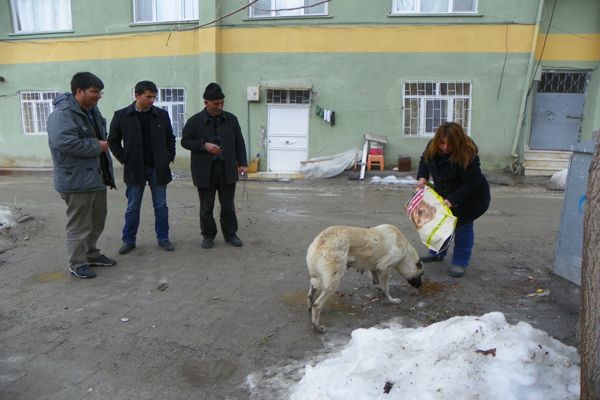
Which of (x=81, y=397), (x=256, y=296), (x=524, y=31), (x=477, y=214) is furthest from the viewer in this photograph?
(x=524, y=31)

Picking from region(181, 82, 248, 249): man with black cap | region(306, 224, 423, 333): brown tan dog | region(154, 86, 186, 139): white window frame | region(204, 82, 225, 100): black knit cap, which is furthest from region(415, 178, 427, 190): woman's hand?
region(154, 86, 186, 139): white window frame

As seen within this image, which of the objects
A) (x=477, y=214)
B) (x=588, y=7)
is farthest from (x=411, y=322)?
(x=588, y=7)

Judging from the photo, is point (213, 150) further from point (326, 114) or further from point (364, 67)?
point (364, 67)

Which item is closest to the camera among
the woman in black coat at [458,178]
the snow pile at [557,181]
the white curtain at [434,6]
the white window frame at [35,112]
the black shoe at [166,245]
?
the woman in black coat at [458,178]

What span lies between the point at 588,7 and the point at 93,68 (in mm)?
14500

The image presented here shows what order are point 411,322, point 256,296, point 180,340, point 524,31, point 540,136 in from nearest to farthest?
point 180,340 → point 411,322 → point 256,296 → point 524,31 → point 540,136

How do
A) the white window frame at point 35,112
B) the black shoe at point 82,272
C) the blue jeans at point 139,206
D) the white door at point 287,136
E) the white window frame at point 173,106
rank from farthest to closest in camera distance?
the white window frame at point 35,112, the white window frame at point 173,106, the white door at point 287,136, the blue jeans at point 139,206, the black shoe at point 82,272

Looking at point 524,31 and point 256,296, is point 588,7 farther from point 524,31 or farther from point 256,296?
point 256,296

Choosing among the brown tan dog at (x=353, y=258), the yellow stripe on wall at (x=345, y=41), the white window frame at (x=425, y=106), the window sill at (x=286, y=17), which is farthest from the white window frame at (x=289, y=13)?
the brown tan dog at (x=353, y=258)

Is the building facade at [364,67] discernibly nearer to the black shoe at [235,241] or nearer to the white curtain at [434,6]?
the white curtain at [434,6]

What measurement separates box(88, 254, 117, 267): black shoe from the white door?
916 centimetres

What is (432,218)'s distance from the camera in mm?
4816

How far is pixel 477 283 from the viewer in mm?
4977

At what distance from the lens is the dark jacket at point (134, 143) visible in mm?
5605
